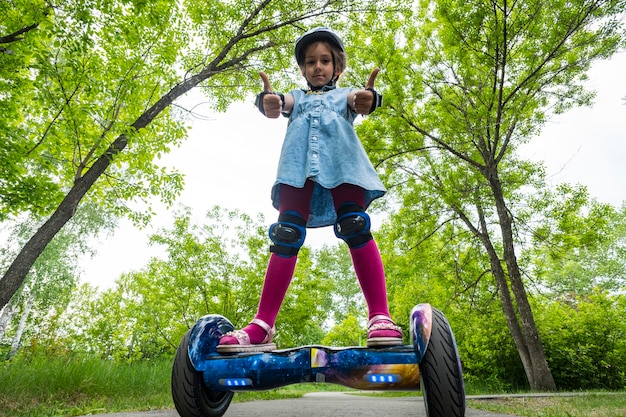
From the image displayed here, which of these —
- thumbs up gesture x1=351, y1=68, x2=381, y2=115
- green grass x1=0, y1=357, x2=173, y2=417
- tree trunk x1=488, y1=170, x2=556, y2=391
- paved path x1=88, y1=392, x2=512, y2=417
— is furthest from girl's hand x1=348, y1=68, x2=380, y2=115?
tree trunk x1=488, y1=170, x2=556, y2=391

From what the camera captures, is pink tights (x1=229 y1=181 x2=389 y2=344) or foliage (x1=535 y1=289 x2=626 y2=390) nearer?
pink tights (x1=229 y1=181 x2=389 y2=344)

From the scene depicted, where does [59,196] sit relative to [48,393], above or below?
above

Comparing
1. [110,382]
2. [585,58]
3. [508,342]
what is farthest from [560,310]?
[110,382]

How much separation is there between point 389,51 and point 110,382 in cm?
872

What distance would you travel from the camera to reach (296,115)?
2.19 metres

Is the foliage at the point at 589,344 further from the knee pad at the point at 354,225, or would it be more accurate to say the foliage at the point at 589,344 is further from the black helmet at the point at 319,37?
the black helmet at the point at 319,37

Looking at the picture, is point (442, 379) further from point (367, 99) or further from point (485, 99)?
point (485, 99)

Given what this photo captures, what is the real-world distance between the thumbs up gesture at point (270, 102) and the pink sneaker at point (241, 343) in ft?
3.78

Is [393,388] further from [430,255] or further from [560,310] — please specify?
[560,310]

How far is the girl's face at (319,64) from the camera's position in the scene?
2.20 metres

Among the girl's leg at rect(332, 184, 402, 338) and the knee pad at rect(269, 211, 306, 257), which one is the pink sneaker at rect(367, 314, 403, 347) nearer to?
the girl's leg at rect(332, 184, 402, 338)

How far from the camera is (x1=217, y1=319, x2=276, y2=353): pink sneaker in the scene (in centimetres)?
154

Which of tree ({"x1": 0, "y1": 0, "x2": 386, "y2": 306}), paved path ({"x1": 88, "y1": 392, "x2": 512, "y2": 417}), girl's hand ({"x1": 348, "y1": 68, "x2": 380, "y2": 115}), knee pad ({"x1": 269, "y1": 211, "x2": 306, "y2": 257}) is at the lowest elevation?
paved path ({"x1": 88, "y1": 392, "x2": 512, "y2": 417})

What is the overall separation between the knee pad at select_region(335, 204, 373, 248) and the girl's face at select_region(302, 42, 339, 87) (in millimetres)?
865
